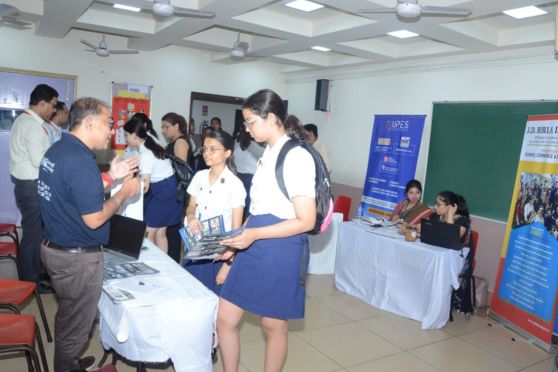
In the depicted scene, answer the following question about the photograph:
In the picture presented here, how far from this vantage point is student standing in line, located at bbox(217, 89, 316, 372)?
1.77 meters

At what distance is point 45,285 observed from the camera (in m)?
3.78

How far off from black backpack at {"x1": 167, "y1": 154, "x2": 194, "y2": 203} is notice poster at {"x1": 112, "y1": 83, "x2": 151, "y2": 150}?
146 inches

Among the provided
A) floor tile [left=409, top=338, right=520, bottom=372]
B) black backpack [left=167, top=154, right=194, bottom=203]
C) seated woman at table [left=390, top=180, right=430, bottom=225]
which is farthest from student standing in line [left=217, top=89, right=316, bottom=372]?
seated woman at table [left=390, top=180, right=430, bottom=225]

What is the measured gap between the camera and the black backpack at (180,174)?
366 cm

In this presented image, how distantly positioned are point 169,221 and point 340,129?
4277 millimetres

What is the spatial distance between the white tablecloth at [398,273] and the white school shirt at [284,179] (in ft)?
7.47

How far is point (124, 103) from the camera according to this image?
6926 mm

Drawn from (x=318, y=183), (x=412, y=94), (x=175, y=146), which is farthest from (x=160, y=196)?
(x=412, y=94)

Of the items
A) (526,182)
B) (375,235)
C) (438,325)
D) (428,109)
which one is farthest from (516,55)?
(438,325)

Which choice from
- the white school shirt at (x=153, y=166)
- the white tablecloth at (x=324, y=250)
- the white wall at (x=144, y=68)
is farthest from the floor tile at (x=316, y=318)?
the white wall at (x=144, y=68)

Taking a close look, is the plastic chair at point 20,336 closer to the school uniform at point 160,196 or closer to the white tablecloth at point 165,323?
the white tablecloth at point 165,323

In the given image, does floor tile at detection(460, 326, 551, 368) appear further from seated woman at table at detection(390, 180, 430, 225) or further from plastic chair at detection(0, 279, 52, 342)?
plastic chair at detection(0, 279, 52, 342)

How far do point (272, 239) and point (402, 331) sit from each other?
2.32 m

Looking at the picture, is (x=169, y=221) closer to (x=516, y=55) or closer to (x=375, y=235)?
(x=375, y=235)
